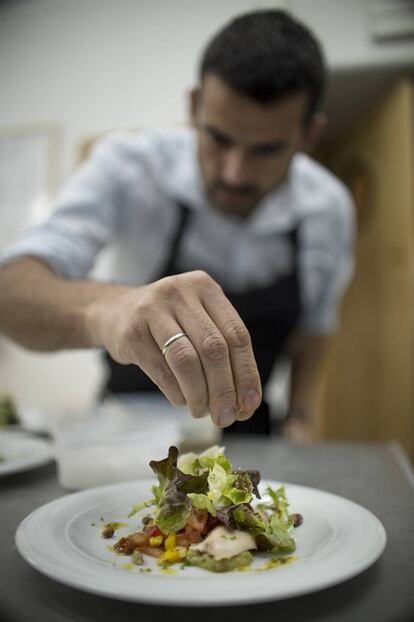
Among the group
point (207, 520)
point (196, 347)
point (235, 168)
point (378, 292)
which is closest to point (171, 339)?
point (196, 347)

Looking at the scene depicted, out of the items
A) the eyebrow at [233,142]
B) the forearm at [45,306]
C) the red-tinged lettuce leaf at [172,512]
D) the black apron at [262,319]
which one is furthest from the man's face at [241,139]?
the red-tinged lettuce leaf at [172,512]

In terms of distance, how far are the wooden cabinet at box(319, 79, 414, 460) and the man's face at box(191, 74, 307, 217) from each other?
611 mm

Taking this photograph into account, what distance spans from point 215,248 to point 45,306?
0.46m

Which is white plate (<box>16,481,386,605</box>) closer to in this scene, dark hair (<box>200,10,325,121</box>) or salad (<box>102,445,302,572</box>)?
salad (<box>102,445,302,572</box>)

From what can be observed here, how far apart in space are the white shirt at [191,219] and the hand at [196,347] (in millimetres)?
494

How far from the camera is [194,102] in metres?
0.88

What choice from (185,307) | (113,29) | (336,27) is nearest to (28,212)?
(113,29)

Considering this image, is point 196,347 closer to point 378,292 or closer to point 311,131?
point 311,131

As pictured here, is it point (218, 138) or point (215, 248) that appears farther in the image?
point (215, 248)

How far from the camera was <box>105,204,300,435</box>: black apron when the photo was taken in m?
0.91

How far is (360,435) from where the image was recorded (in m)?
1.53

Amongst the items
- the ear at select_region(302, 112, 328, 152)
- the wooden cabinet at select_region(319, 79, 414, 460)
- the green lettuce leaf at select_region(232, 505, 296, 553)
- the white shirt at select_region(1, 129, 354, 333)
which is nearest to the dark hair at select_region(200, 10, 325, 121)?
the ear at select_region(302, 112, 328, 152)

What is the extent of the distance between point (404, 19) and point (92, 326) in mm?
1045

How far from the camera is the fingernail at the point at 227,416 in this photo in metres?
0.36
